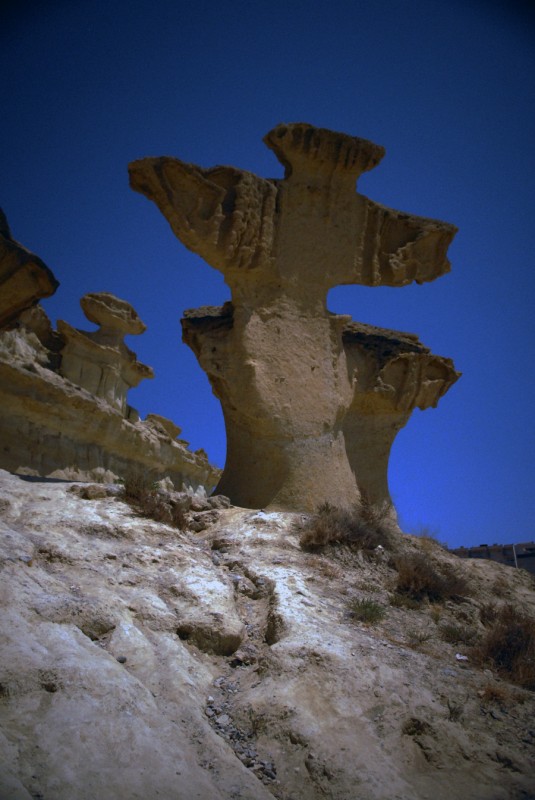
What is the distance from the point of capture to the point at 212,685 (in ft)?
11.4

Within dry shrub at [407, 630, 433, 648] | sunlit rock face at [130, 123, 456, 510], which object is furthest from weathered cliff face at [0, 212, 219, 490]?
dry shrub at [407, 630, 433, 648]

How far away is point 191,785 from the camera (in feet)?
7.86

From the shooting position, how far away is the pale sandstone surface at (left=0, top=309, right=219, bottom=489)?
11.4 m

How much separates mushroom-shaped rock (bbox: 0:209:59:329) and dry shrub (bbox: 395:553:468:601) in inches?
190

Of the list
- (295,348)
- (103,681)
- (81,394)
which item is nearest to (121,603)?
(103,681)

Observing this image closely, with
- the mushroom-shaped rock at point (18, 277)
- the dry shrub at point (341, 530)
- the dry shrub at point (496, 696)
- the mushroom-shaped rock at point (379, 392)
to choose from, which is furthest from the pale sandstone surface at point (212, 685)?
the mushroom-shaped rock at point (379, 392)

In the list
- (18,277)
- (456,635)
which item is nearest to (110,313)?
(18,277)

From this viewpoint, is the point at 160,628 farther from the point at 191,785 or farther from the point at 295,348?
the point at 295,348

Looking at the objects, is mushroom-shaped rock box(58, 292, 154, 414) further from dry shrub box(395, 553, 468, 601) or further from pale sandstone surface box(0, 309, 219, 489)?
dry shrub box(395, 553, 468, 601)

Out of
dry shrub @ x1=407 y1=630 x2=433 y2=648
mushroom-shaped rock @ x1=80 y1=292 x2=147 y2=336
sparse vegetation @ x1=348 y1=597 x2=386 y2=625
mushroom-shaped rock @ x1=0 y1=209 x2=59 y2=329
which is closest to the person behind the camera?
dry shrub @ x1=407 y1=630 x2=433 y2=648

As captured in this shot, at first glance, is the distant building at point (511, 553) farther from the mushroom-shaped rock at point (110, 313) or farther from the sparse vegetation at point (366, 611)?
the mushroom-shaped rock at point (110, 313)

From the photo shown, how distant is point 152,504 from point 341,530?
207 centimetres

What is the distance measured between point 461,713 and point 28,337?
43.3 ft

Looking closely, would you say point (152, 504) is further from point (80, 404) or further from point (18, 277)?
point (80, 404)
